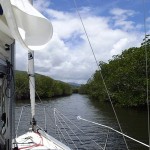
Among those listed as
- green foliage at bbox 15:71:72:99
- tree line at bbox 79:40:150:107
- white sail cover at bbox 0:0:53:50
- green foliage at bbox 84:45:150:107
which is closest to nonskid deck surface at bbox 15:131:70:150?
white sail cover at bbox 0:0:53:50

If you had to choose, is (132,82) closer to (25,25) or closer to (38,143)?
(38,143)

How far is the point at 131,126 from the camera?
26.8 meters

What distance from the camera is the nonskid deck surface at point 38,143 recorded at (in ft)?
22.7

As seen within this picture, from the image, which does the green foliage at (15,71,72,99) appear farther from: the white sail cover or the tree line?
the white sail cover

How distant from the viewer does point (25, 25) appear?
378 centimetres

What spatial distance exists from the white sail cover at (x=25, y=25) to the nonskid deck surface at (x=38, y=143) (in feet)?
11.7

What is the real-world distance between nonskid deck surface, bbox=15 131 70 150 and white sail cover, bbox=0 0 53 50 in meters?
3.55

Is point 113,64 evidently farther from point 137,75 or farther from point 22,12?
point 22,12

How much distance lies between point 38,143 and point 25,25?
4266mm

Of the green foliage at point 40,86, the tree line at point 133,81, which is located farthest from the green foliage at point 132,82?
the green foliage at point 40,86

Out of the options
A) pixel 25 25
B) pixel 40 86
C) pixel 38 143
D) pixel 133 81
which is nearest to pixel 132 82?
pixel 133 81

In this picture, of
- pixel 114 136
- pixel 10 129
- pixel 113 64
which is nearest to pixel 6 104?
pixel 10 129

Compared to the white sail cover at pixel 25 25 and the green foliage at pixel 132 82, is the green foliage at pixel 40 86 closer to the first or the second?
the green foliage at pixel 132 82

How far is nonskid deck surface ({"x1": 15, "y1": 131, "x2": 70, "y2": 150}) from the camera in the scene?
6908mm
